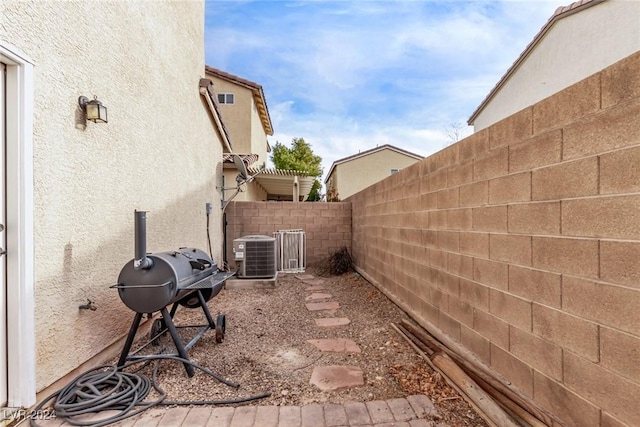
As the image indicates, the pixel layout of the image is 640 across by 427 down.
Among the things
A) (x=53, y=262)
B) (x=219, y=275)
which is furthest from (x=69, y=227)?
(x=219, y=275)

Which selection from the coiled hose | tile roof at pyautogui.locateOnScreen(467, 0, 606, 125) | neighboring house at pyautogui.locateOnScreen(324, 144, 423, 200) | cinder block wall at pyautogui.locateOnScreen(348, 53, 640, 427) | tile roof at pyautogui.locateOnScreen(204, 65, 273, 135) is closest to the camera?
cinder block wall at pyautogui.locateOnScreen(348, 53, 640, 427)

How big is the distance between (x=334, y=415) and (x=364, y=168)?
20641mm

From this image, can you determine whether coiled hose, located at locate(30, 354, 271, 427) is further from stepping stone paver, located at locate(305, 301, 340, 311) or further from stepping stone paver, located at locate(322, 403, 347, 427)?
stepping stone paver, located at locate(305, 301, 340, 311)

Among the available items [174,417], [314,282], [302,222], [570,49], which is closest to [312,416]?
[174,417]

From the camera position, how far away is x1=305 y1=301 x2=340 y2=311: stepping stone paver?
5.17 metres

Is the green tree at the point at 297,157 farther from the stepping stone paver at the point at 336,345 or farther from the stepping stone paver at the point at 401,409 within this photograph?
the stepping stone paver at the point at 401,409

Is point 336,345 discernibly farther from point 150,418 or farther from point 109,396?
point 109,396

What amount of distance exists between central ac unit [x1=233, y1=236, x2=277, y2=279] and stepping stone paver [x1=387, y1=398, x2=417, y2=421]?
15.4 ft

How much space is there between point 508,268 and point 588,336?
697mm

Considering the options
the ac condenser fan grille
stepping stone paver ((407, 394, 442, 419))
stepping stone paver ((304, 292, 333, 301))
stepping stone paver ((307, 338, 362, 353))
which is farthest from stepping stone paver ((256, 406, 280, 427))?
the ac condenser fan grille

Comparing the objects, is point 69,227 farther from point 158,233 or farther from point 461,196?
point 461,196

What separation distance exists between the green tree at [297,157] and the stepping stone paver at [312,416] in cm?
2358

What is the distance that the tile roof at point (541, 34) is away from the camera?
7305 millimetres

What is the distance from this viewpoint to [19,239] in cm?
221
